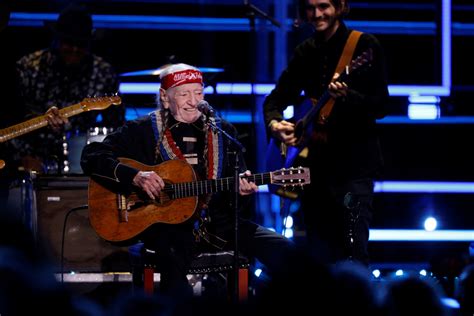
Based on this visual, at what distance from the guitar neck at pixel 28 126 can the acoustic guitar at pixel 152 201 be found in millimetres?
753

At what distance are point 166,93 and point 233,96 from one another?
2.85 meters

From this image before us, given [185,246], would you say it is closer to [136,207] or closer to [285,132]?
[136,207]

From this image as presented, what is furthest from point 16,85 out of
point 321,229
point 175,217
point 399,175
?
point 399,175

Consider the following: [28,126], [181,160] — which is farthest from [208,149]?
[28,126]

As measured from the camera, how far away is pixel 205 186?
6.47m

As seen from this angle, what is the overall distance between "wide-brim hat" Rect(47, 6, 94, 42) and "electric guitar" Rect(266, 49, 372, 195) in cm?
203

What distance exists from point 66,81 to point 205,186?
238 centimetres

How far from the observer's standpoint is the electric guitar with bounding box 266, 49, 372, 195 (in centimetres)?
650

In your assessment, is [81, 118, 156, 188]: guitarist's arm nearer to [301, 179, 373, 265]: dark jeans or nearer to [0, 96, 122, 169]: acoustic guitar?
[0, 96, 122, 169]: acoustic guitar

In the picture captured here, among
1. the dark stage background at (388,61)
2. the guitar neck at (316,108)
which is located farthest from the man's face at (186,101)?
the dark stage background at (388,61)

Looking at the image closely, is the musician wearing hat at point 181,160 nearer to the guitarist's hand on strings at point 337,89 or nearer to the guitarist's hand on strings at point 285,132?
the guitarist's hand on strings at point 285,132

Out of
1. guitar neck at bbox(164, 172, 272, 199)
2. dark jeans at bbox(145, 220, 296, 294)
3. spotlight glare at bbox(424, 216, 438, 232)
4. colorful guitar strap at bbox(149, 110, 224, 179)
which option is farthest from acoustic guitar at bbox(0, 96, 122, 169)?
spotlight glare at bbox(424, 216, 438, 232)

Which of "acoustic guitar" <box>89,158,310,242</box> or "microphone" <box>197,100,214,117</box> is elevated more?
"microphone" <box>197,100,214,117</box>

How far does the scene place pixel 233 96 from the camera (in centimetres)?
972
